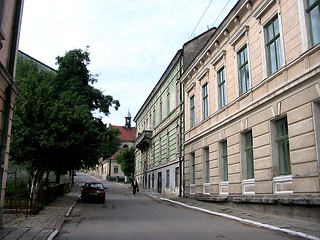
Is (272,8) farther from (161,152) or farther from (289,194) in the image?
(161,152)

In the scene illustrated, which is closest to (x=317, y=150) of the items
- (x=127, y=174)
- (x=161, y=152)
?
(x=161, y=152)

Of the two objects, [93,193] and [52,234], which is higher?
[93,193]

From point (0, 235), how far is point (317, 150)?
1014 cm

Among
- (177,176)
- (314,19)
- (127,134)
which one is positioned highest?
(127,134)

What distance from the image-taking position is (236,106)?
19391mm

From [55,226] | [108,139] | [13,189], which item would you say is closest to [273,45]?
[55,226]

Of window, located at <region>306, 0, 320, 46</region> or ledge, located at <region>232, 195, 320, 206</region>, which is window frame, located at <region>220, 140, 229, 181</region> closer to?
ledge, located at <region>232, 195, 320, 206</region>

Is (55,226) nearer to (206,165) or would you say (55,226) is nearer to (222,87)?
(222,87)

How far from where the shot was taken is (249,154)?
18.1 metres

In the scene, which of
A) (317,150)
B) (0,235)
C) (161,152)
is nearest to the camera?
(0,235)

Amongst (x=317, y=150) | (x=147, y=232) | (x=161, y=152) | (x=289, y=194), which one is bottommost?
(x=147, y=232)

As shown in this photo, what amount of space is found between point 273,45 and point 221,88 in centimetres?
644

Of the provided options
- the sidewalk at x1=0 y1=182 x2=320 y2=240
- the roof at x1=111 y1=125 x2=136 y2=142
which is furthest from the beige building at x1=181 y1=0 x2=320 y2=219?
the roof at x1=111 y1=125 x2=136 y2=142

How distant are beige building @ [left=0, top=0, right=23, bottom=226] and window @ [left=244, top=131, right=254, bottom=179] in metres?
11.4
